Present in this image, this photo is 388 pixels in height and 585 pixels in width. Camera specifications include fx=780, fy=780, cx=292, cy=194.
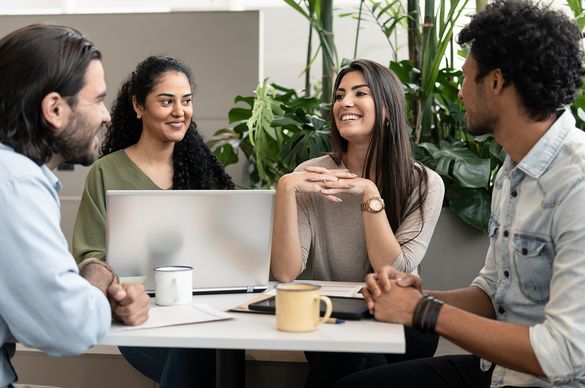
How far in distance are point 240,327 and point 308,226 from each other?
34.2 inches

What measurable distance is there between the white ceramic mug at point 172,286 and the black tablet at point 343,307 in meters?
0.17

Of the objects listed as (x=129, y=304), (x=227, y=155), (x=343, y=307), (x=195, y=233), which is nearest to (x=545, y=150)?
(x=343, y=307)

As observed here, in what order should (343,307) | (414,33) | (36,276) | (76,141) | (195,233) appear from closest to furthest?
1. (36,276)
2. (76,141)
3. (343,307)
4. (195,233)
5. (414,33)

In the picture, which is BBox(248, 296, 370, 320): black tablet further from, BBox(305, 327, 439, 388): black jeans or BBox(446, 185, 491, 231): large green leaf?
BBox(446, 185, 491, 231): large green leaf

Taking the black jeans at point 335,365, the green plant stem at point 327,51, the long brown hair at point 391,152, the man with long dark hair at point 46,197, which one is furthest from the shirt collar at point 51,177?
the green plant stem at point 327,51

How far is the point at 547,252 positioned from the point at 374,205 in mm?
668

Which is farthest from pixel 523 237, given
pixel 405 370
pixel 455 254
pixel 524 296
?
pixel 455 254

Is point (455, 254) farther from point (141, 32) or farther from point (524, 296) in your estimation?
point (141, 32)

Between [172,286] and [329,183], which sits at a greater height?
[329,183]

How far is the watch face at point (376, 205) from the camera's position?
2.18m

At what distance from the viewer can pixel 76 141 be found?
5.04 ft

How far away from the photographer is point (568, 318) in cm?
144

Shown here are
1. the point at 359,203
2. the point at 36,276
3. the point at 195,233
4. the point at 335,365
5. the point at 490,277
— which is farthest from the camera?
the point at 359,203

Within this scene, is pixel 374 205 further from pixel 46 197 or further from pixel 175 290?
pixel 46 197
